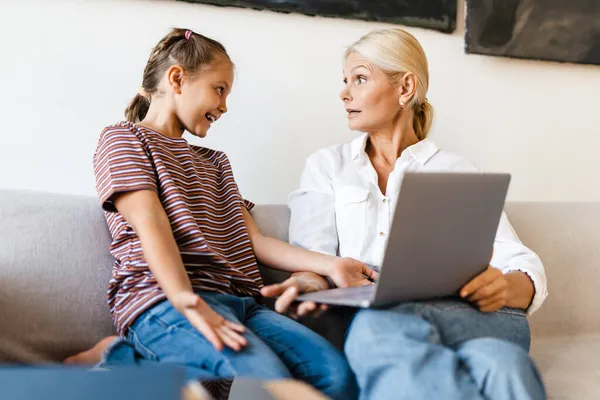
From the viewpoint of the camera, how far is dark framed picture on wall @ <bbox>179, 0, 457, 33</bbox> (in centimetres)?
161

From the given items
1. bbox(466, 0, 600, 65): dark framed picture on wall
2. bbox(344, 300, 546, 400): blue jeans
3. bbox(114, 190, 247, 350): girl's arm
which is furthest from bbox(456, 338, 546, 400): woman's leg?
bbox(466, 0, 600, 65): dark framed picture on wall

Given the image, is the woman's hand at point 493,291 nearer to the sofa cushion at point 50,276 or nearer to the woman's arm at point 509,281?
the woman's arm at point 509,281

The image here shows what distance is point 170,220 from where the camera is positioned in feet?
3.85

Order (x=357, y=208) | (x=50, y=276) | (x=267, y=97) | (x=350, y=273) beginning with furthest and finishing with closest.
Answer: (x=267, y=97) < (x=357, y=208) < (x=350, y=273) < (x=50, y=276)

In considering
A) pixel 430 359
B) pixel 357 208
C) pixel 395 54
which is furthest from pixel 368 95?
pixel 430 359

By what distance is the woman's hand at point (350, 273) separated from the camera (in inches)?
48.8

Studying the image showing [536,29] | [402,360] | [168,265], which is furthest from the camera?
[536,29]

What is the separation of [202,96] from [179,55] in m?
0.09

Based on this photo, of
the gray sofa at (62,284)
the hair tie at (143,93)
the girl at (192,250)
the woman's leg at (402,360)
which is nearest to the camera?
the woman's leg at (402,360)

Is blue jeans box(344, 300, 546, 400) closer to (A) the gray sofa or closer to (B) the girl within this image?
(B) the girl

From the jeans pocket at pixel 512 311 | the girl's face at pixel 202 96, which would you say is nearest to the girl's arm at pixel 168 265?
the girl's face at pixel 202 96

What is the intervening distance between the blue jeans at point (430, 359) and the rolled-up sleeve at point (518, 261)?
278 millimetres

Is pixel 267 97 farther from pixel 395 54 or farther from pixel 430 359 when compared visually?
pixel 430 359

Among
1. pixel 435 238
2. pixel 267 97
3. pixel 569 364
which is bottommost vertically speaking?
pixel 569 364
